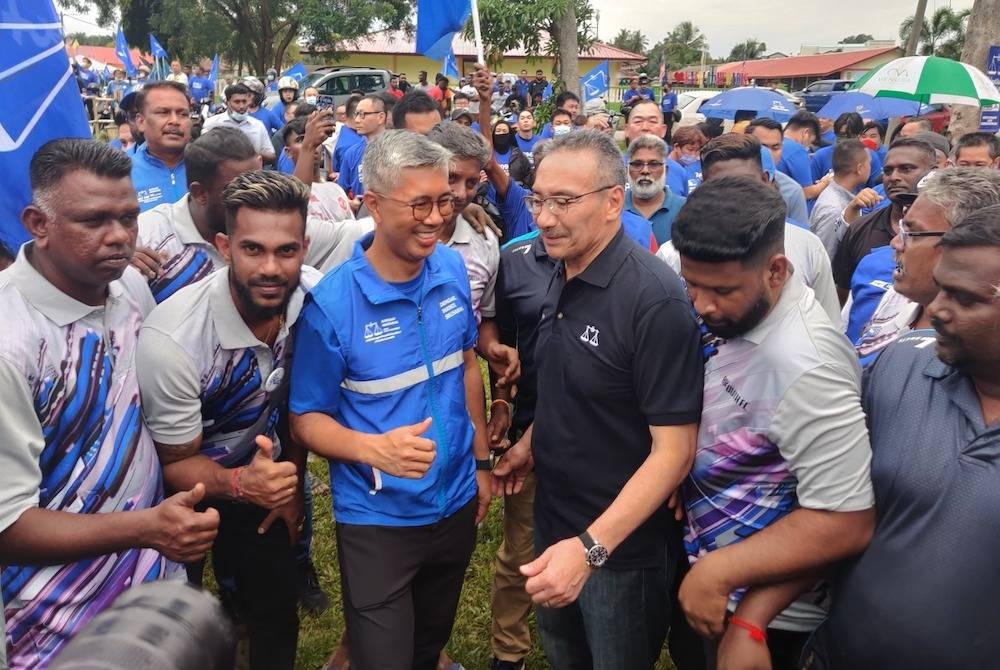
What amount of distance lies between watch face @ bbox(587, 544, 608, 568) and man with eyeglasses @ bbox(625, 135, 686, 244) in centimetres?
312

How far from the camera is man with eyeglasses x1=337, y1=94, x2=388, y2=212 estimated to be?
6988 millimetres

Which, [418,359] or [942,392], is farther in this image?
[418,359]

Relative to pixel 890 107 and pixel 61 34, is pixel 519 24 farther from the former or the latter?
pixel 61 34

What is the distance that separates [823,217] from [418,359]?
14.1 ft

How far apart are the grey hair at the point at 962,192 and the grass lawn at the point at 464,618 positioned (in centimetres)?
242

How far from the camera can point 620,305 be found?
226 centimetres

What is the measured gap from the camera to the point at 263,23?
3653cm

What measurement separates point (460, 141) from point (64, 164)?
1.73 meters

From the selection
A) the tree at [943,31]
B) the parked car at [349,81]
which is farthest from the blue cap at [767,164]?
the tree at [943,31]

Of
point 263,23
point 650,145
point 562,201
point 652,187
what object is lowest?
point 652,187

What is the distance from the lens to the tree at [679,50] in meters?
90.2

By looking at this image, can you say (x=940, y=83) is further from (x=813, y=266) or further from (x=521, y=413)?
(x=521, y=413)

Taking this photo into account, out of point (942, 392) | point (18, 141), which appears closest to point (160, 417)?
point (18, 141)

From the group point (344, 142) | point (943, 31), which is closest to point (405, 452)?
point (344, 142)
